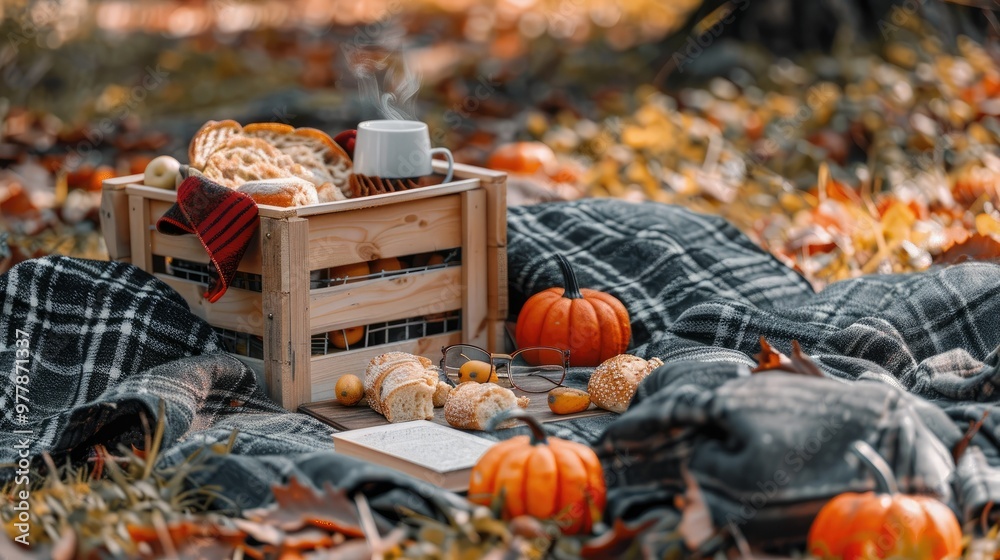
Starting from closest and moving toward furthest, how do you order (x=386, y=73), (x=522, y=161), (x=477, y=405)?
(x=477, y=405), (x=386, y=73), (x=522, y=161)

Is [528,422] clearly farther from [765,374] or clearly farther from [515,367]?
[515,367]

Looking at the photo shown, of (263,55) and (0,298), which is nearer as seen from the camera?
(0,298)

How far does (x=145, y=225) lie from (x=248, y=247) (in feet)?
1.52

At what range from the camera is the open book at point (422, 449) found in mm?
2277

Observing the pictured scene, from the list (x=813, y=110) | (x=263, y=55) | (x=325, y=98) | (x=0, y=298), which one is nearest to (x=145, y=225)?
(x=0, y=298)

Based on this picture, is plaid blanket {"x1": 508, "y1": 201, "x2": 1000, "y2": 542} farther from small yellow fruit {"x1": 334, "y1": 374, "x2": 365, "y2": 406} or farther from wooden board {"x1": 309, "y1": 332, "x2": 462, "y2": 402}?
small yellow fruit {"x1": 334, "y1": 374, "x2": 365, "y2": 406}

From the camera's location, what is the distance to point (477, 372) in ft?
9.78

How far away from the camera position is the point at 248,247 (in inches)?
113

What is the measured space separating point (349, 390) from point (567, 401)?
0.59m

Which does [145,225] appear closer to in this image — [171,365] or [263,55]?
[171,365]

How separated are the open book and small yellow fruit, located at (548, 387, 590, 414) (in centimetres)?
32

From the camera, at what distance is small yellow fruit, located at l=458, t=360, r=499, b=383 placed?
2982 millimetres

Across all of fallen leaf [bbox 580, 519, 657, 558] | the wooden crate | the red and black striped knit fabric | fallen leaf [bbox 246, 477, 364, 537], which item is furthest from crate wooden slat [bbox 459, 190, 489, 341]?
fallen leaf [bbox 580, 519, 657, 558]

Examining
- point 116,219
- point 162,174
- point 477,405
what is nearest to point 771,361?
point 477,405
